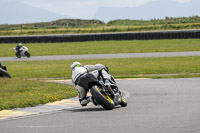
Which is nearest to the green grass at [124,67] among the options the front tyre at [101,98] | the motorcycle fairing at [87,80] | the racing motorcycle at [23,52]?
the racing motorcycle at [23,52]

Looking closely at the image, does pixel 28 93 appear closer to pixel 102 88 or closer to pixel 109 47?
pixel 102 88

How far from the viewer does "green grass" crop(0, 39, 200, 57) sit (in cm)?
3964

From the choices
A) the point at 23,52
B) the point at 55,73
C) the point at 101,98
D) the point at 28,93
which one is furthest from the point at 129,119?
the point at 23,52

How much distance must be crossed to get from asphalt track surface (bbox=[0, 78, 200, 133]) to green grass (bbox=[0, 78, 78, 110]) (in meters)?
1.39

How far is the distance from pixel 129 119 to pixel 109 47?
33.4 m

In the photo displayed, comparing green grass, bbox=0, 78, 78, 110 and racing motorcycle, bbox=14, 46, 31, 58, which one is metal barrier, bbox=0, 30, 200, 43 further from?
green grass, bbox=0, 78, 78, 110

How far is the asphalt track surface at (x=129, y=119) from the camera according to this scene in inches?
346

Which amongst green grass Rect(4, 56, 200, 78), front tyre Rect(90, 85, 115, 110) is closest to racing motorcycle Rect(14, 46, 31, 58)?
green grass Rect(4, 56, 200, 78)

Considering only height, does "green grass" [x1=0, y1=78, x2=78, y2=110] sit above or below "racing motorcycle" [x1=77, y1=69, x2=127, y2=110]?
below

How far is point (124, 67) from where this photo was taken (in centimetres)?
2736

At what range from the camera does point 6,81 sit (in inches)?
715

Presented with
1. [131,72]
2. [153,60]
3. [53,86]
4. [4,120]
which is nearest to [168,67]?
[131,72]

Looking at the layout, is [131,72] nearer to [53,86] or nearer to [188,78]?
[188,78]

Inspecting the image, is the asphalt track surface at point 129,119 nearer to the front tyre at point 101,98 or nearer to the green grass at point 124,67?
the front tyre at point 101,98
